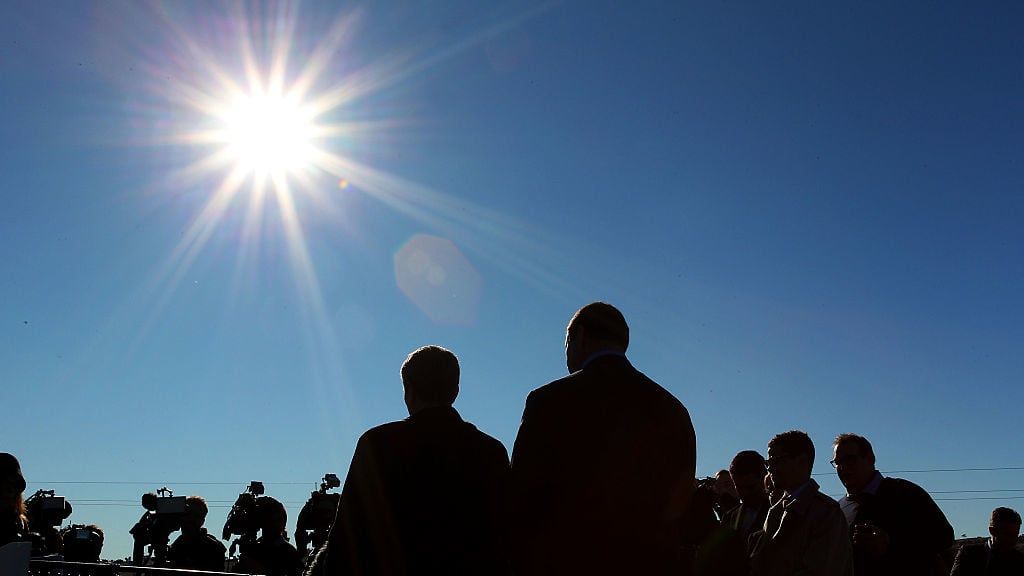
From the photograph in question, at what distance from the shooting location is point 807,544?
11.9 ft

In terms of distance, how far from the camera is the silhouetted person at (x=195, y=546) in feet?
21.8

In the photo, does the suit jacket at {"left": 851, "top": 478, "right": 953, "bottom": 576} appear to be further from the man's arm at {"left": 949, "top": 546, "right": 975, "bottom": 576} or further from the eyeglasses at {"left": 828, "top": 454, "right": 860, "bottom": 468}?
the man's arm at {"left": 949, "top": 546, "right": 975, "bottom": 576}

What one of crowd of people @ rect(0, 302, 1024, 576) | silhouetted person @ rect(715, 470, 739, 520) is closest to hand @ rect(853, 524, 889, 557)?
crowd of people @ rect(0, 302, 1024, 576)

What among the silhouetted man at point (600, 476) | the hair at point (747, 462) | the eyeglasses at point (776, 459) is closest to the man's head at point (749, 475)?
the hair at point (747, 462)

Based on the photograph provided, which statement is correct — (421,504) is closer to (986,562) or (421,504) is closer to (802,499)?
(802,499)

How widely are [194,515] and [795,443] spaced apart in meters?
4.96

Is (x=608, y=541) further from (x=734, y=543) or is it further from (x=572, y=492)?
(x=734, y=543)

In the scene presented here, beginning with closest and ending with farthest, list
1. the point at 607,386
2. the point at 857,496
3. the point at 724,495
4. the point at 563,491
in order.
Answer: the point at 563,491
the point at 607,386
the point at 857,496
the point at 724,495

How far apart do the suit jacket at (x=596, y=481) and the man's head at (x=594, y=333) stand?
0.47 ft

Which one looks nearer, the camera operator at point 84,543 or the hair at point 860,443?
the hair at point 860,443

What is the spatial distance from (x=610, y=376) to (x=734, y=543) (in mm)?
Result: 1786

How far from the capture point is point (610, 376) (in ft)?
9.27

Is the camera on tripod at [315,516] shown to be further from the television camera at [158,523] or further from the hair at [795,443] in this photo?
the hair at [795,443]

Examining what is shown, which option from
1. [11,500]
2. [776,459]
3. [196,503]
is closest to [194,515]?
[196,503]
